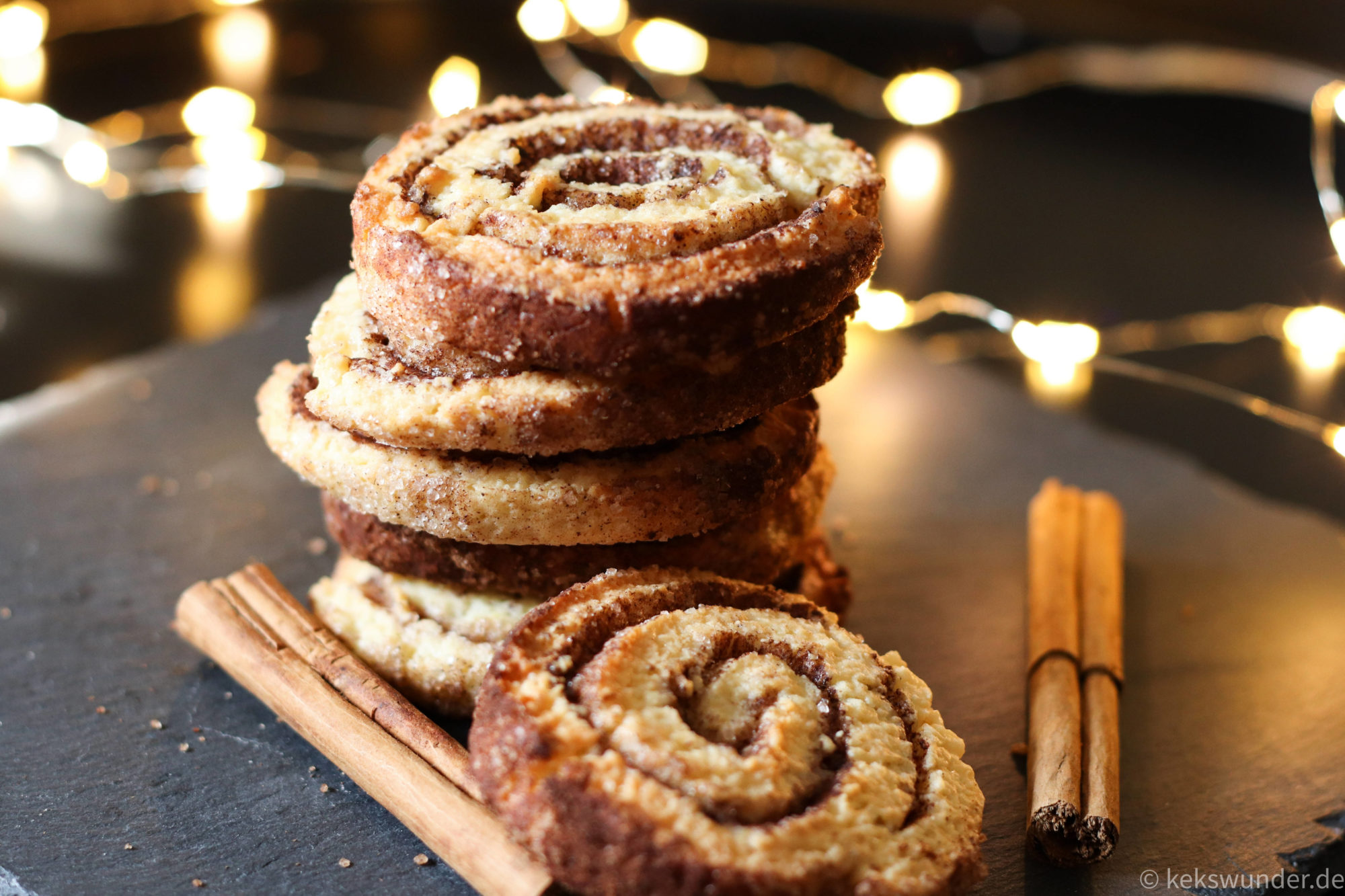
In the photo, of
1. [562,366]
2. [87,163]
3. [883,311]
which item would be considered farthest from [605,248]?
[87,163]

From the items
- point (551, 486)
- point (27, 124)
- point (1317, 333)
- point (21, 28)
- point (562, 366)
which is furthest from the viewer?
point (21, 28)


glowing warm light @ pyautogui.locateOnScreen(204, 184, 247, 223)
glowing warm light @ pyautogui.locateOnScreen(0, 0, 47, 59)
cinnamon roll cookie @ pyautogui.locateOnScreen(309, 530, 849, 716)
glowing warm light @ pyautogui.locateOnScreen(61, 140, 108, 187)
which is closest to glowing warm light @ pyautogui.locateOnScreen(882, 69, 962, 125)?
glowing warm light @ pyautogui.locateOnScreen(204, 184, 247, 223)

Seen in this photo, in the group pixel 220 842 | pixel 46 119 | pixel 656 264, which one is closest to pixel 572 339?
pixel 656 264

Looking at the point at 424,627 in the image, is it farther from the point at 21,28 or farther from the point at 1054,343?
the point at 21,28

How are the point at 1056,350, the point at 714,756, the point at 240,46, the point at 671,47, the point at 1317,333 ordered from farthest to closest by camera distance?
the point at 240,46 → the point at 671,47 → the point at 1317,333 → the point at 1056,350 → the point at 714,756

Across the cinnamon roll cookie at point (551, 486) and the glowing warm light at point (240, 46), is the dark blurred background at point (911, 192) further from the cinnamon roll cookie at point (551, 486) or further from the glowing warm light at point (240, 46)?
the cinnamon roll cookie at point (551, 486)

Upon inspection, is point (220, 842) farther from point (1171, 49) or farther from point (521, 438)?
point (1171, 49)

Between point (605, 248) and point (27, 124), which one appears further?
point (27, 124)
